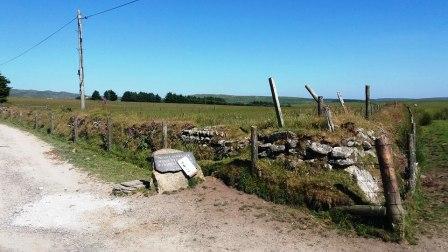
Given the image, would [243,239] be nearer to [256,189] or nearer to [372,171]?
[256,189]

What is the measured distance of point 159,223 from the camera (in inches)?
378

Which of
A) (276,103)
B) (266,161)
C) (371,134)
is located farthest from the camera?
(276,103)

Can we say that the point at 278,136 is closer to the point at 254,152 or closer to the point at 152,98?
the point at 254,152

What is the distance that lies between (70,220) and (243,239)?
4.23 metres

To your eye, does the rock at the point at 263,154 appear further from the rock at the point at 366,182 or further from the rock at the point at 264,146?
the rock at the point at 366,182

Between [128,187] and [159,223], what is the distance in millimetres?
2834

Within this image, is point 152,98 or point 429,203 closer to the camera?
point 429,203

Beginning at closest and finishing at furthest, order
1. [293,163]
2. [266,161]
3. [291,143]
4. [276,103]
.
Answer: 1. [293,163]
2. [291,143]
3. [266,161]
4. [276,103]

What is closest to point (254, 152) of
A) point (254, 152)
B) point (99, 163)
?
point (254, 152)

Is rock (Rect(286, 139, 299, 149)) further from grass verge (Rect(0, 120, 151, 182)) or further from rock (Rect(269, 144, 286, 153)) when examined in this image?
grass verge (Rect(0, 120, 151, 182))

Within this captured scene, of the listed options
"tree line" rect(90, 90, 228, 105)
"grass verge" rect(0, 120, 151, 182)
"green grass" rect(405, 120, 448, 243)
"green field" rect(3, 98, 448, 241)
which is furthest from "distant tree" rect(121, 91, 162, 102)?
"green grass" rect(405, 120, 448, 243)

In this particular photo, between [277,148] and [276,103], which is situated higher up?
[276,103]

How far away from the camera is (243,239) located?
859 cm

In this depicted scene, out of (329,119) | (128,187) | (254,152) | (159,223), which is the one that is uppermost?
(329,119)
